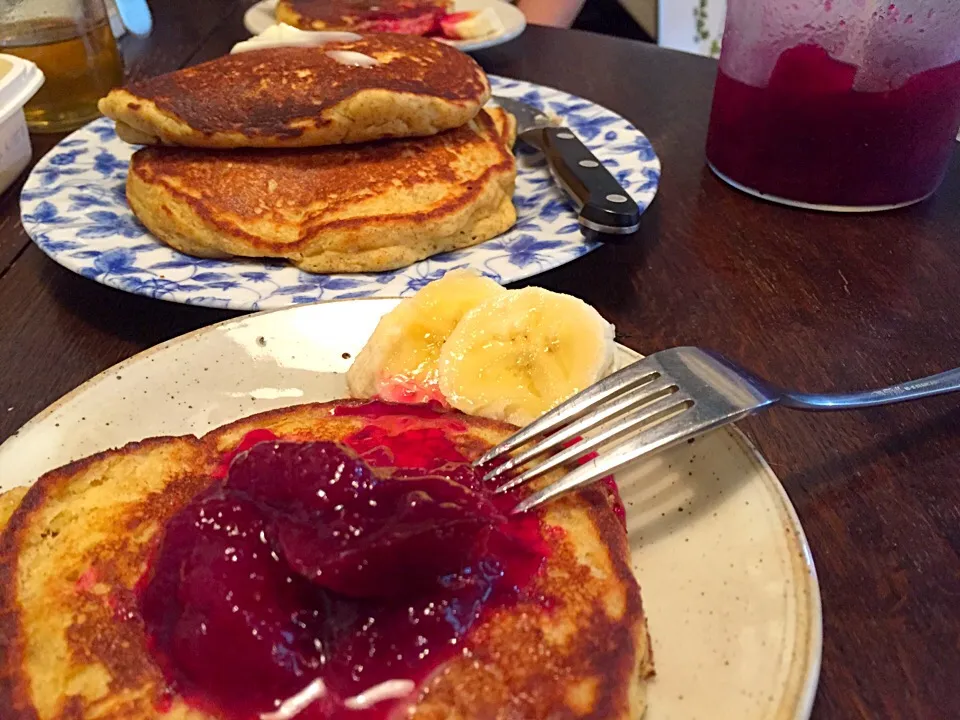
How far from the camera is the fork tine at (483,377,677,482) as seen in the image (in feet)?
3.08

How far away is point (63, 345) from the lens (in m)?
1.35

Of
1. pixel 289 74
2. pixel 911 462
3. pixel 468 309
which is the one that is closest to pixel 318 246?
pixel 468 309

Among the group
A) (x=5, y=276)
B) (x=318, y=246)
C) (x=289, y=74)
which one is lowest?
(x=5, y=276)

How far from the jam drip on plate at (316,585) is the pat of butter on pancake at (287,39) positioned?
146cm

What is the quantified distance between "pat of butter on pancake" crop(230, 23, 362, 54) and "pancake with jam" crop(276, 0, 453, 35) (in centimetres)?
50

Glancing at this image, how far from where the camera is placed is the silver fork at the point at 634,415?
2.98 ft

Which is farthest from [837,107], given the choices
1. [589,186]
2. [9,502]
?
[9,502]

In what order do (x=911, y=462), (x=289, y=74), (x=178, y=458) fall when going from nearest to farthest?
1. (x=178, y=458)
2. (x=911, y=462)
3. (x=289, y=74)

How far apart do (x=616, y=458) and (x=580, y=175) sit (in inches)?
36.6

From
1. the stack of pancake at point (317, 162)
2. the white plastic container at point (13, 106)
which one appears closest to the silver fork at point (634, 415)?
the stack of pancake at point (317, 162)

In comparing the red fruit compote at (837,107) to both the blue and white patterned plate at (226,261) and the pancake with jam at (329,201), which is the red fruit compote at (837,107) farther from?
the pancake with jam at (329,201)

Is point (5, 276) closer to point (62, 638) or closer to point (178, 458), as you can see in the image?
point (178, 458)

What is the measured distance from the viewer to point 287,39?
2.01 meters

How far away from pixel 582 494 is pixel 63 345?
926mm
